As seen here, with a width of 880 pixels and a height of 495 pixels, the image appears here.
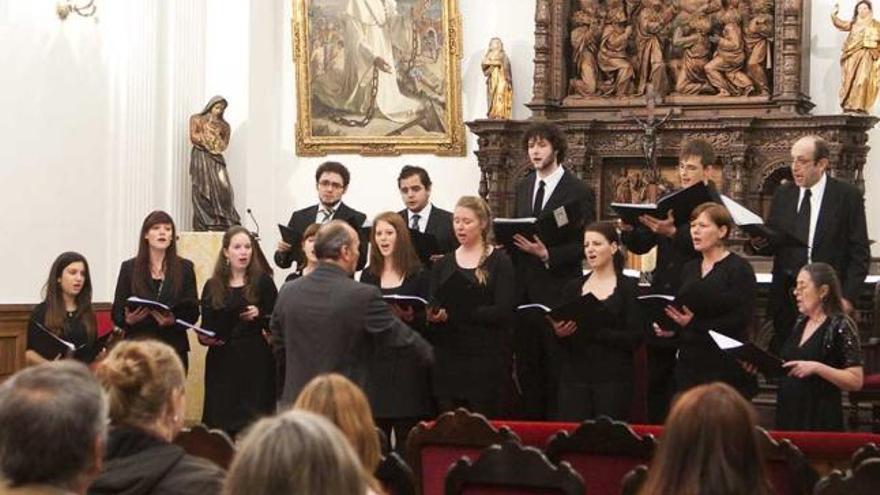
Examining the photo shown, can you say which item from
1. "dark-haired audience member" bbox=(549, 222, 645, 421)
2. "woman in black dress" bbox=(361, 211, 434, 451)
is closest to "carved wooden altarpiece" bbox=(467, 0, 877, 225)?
"dark-haired audience member" bbox=(549, 222, 645, 421)

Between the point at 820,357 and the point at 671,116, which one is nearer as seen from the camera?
the point at 820,357

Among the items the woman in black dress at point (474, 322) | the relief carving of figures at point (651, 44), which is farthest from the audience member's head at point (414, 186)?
the relief carving of figures at point (651, 44)

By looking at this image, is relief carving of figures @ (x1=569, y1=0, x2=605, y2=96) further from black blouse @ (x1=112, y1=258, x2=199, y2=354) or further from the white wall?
black blouse @ (x1=112, y1=258, x2=199, y2=354)

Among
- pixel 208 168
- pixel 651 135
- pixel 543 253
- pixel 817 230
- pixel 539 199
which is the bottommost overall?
pixel 543 253

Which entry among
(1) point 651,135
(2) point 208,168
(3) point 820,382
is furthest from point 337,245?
(2) point 208,168

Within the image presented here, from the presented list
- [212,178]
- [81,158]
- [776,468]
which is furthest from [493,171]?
[776,468]

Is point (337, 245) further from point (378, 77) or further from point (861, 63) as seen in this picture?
point (378, 77)

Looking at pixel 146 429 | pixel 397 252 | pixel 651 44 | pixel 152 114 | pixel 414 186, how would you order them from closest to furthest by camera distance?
pixel 146 429 → pixel 397 252 → pixel 414 186 → pixel 651 44 → pixel 152 114

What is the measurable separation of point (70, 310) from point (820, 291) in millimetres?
4367

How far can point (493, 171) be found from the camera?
1338 cm

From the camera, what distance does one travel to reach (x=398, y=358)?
7.08 m

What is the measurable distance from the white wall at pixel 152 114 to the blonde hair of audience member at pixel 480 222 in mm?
5927

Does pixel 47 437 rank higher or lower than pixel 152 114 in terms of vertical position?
lower

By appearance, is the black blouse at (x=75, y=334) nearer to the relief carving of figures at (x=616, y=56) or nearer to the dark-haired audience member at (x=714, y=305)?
the dark-haired audience member at (x=714, y=305)
